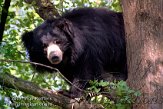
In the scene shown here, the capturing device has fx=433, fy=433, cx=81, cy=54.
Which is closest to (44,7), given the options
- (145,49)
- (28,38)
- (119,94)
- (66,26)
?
(28,38)

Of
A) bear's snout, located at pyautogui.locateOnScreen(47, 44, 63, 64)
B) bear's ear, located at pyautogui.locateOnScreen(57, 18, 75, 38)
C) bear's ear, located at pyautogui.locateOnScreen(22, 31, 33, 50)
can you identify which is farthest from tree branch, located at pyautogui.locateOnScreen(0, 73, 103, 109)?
bear's ear, located at pyautogui.locateOnScreen(22, 31, 33, 50)

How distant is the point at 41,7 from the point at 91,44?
2.97 feet

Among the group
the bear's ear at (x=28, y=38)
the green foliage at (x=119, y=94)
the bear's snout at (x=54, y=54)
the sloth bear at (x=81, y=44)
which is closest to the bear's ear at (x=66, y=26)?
the sloth bear at (x=81, y=44)

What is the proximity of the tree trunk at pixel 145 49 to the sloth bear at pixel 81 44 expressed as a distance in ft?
3.41

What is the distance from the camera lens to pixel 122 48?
544cm

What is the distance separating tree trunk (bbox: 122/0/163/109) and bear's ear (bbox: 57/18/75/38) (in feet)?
3.84

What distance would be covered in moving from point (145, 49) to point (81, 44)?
1.35 m

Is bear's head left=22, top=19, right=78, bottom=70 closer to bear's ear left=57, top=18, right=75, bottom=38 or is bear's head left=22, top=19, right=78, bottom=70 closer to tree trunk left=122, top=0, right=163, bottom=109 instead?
bear's ear left=57, top=18, right=75, bottom=38

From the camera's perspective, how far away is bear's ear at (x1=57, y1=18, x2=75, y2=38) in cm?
505

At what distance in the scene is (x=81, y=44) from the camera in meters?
5.07

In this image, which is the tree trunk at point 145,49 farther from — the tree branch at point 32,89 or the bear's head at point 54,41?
the bear's head at point 54,41

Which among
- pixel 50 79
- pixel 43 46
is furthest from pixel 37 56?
pixel 50 79

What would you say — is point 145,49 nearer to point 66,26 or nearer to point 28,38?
point 66,26

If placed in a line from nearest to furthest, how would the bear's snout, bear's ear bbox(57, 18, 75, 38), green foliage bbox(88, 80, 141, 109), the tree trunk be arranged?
green foliage bbox(88, 80, 141, 109) < the tree trunk < the bear's snout < bear's ear bbox(57, 18, 75, 38)
